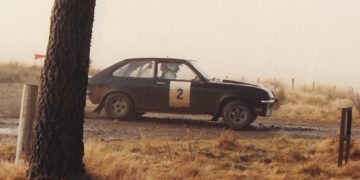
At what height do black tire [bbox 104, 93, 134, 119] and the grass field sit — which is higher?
black tire [bbox 104, 93, 134, 119]

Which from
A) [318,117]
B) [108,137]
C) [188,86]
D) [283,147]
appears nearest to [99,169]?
[108,137]

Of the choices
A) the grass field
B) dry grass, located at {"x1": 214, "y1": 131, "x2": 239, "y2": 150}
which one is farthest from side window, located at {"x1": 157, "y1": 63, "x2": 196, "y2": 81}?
dry grass, located at {"x1": 214, "y1": 131, "x2": 239, "y2": 150}

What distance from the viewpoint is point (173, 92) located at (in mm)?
12859

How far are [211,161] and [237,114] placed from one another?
14.0 ft

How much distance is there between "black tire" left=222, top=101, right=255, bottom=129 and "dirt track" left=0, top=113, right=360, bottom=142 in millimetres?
215

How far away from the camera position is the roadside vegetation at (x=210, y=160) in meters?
6.70

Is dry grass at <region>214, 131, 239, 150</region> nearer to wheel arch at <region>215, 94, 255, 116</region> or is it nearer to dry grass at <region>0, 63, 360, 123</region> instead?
wheel arch at <region>215, 94, 255, 116</region>

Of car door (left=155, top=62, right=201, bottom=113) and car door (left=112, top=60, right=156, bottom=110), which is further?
car door (left=112, top=60, right=156, bottom=110)

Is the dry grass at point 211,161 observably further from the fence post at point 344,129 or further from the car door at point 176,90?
the car door at point 176,90

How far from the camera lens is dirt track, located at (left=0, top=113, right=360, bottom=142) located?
35.6 ft

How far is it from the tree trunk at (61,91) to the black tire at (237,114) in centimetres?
690

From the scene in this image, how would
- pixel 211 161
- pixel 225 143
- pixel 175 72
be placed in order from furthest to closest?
pixel 175 72 < pixel 225 143 < pixel 211 161

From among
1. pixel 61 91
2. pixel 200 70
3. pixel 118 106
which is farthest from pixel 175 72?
pixel 61 91

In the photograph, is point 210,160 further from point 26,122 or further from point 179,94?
point 179,94
